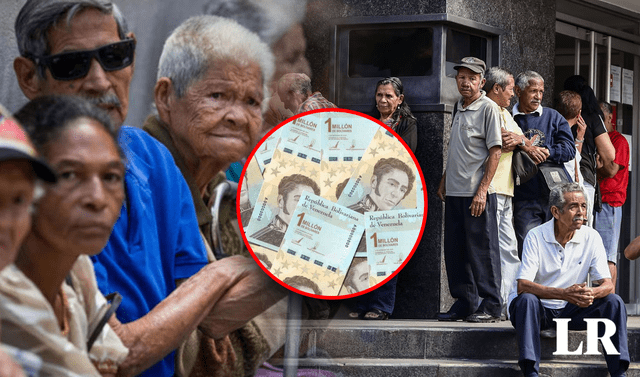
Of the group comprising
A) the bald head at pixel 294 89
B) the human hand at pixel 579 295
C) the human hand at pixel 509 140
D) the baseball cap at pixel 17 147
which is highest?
the human hand at pixel 509 140

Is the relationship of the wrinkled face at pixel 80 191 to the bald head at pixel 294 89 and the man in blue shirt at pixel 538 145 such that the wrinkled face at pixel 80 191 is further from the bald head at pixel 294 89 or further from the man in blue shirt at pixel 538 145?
the man in blue shirt at pixel 538 145

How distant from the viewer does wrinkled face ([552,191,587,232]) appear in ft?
16.1

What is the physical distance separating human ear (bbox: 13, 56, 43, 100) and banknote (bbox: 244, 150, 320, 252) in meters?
0.57

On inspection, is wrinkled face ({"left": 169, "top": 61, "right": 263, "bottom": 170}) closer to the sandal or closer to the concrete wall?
the concrete wall

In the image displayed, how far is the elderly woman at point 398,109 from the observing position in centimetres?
475

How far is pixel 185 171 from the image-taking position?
5.87ft

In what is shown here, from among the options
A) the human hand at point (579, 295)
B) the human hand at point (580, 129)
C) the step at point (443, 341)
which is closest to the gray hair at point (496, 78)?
the human hand at point (580, 129)

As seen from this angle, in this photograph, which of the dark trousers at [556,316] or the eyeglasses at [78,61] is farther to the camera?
the dark trousers at [556,316]

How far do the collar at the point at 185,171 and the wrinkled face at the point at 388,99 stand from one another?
267cm

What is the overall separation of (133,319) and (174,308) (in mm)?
76

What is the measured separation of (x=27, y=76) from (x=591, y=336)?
397cm

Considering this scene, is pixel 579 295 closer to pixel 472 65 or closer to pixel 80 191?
pixel 472 65

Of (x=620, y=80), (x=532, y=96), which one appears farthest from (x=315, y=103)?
(x=620, y=80)

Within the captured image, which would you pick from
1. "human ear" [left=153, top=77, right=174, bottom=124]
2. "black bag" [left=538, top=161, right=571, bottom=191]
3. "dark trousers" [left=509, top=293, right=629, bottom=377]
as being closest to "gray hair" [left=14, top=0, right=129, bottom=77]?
"human ear" [left=153, top=77, right=174, bottom=124]
